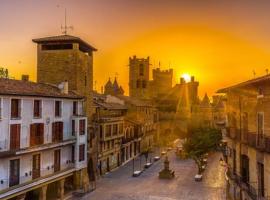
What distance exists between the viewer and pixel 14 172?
30344 mm

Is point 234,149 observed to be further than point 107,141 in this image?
No

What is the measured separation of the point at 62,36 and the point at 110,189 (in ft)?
62.7

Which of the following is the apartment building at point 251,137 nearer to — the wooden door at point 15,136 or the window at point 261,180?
the window at point 261,180

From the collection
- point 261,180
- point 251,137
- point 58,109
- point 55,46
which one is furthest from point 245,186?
point 55,46

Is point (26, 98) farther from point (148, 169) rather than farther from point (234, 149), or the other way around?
point (148, 169)

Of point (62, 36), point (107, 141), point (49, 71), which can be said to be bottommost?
point (107, 141)

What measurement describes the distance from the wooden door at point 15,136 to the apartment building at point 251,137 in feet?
55.5

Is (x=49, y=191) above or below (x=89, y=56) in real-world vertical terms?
below

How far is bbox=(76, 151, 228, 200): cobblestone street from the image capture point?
37.9m

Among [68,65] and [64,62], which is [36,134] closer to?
[68,65]

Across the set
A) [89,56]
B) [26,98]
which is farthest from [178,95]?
[26,98]

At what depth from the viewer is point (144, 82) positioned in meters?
107

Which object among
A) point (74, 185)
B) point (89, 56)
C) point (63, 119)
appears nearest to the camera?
point (63, 119)

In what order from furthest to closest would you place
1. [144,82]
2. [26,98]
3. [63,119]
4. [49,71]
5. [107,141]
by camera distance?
[144,82] < [107,141] < [49,71] < [63,119] < [26,98]
